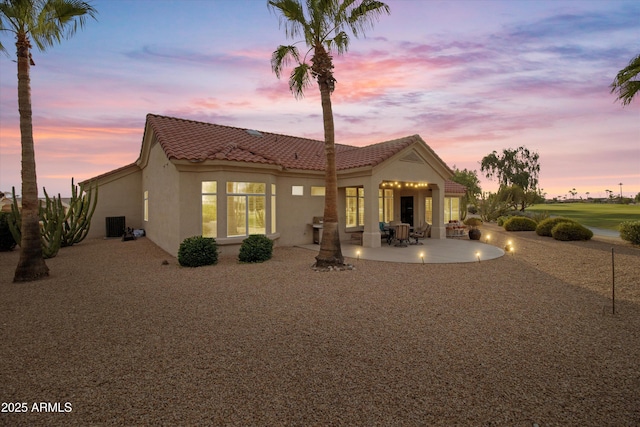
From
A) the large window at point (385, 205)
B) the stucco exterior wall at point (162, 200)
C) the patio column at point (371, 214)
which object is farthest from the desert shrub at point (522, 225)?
the stucco exterior wall at point (162, 200)

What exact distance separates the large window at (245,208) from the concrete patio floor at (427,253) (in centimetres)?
298

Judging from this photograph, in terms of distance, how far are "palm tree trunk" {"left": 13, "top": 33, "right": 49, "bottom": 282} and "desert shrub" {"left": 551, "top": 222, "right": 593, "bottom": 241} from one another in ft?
76.1

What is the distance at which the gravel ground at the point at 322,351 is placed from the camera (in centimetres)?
309

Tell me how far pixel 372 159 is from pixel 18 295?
13.2 metres

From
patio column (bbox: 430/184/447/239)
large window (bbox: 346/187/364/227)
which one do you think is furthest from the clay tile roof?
patio column (bbox: 430/184/447/239)

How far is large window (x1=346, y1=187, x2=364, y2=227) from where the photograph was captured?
16984 mm

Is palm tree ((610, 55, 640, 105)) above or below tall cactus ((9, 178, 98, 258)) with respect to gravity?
above

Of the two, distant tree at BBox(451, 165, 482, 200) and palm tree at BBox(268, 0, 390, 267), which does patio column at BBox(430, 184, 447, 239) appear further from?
distant tree at BBox(451, 165, 482, 200)

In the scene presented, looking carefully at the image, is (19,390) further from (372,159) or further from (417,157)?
(417,157)

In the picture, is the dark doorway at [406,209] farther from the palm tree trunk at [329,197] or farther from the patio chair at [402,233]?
the palm tree trunk at [329,197]

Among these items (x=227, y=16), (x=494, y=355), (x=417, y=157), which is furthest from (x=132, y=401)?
(x=417, y=157)

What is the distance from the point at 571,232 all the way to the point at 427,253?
10.1 m

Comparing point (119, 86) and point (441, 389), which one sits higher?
point (119, 86)

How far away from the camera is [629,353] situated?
4.30m
